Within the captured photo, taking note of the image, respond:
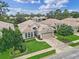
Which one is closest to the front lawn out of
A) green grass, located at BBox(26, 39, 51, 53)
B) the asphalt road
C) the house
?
green grass, located at BBox(26, 39, 51, 53)

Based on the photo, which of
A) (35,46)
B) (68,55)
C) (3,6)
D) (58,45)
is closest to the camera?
(68,55)

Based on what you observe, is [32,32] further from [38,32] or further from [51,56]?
[51,56]

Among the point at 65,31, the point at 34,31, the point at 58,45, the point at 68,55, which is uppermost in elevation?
the point at 34,31

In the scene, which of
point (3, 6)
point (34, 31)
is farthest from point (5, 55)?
point (3, 6)

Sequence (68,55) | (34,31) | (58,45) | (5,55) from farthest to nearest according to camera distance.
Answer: (34,31), (58,45), (5,55), (68,55)

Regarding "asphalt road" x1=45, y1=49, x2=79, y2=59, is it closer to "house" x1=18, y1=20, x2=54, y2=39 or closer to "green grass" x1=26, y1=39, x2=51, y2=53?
"green grass" x1=26, y1=39, x2=51, y2=53

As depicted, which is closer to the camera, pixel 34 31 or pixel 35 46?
pixel 35 46

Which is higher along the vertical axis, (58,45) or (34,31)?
(34,31)

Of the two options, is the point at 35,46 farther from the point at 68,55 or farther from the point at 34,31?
the point at 34,31

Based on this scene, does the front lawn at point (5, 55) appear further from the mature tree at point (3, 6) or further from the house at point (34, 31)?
the mature tree at point (3, 6)

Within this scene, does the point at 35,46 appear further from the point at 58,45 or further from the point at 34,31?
the point at 34,31

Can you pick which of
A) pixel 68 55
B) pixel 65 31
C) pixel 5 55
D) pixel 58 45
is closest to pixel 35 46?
pixel 58 45
